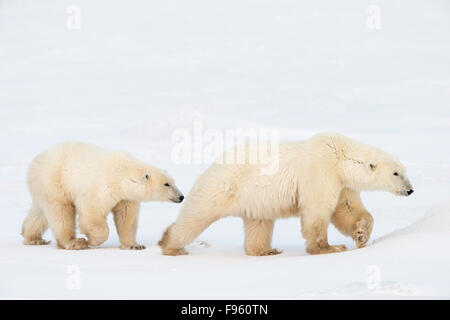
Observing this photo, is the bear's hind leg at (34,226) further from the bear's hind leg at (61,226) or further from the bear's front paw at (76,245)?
the bear's front paw at (76,245)

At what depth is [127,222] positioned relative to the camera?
9.25 metres

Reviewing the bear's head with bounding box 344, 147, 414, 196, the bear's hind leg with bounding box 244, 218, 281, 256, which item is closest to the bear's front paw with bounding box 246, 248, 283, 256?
the bear's hind leg with bounding box 244, 218, 281, 256

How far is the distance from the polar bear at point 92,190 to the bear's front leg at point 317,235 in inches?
78.0

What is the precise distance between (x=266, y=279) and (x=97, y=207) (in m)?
3.28

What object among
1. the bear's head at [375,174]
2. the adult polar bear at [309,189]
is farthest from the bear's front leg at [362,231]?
the bear's head at [375,174]

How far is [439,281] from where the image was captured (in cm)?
576

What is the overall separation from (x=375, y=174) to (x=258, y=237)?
4.99ft

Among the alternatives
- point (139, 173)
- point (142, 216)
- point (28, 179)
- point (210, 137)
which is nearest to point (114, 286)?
point (139, 173)

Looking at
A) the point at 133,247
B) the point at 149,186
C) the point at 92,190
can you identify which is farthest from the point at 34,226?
the point at 149,186

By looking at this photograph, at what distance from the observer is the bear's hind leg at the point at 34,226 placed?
9.66 meters

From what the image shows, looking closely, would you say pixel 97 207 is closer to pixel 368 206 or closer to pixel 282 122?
pixel 368 206

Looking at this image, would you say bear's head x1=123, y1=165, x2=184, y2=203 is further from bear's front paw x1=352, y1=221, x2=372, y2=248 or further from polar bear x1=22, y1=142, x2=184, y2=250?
bear's front paw x1=352, y1=221, x2=372, y2=248

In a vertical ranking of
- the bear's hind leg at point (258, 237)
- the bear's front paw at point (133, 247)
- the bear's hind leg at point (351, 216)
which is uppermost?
the bear's hind leg at point (351, 216)

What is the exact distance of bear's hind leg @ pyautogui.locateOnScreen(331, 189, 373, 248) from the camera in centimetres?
808
